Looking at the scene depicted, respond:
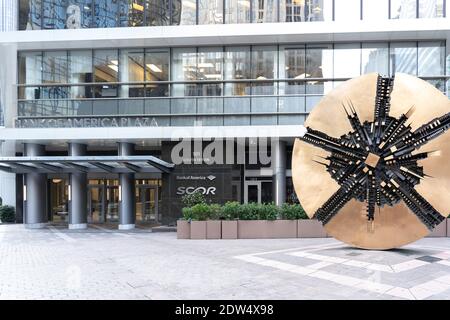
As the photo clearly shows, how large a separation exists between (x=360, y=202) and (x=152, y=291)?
6.90 meters

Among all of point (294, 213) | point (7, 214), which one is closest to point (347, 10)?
point (294, 213)

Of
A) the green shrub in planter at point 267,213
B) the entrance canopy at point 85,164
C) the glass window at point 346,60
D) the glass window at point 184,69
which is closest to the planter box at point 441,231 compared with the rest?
the green shrub in planter at point 267,213

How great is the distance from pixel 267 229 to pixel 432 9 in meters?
15.9

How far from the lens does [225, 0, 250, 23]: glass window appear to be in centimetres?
2284

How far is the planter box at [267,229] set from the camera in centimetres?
1689

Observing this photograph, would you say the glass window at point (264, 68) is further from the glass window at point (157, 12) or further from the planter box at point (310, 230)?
the planter box at point (310, 230)

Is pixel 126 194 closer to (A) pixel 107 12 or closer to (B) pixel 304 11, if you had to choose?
(A) pixel 107 12

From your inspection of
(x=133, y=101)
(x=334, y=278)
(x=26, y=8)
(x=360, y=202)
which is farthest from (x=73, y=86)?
(x=334, y=278)

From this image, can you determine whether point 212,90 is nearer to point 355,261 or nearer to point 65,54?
point 65,54

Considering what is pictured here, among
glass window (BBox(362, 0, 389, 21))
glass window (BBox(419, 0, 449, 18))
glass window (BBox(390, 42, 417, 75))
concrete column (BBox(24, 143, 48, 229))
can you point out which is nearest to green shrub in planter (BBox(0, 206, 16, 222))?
concrete column (BBox(24, 143, 48, 229))

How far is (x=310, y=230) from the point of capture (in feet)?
55.5

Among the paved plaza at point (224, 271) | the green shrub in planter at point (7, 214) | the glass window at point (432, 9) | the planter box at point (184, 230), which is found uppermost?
the glass window at point (432, 9)

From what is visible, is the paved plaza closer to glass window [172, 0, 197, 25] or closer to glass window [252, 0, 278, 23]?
glass window [252, 0, 278, 23]

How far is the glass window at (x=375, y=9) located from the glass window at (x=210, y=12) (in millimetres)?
8238
